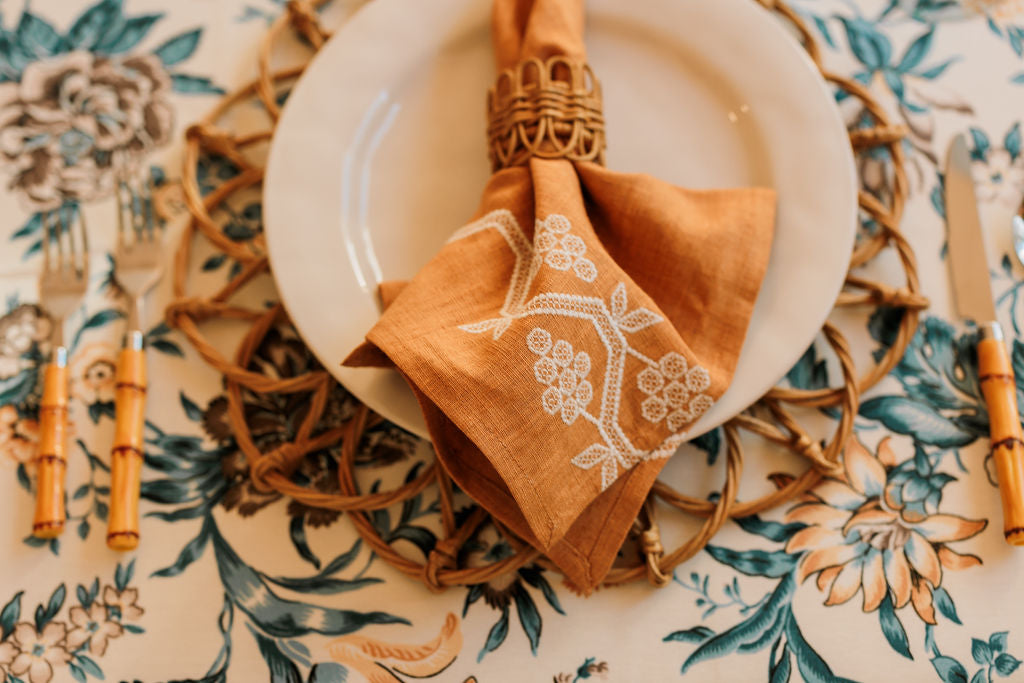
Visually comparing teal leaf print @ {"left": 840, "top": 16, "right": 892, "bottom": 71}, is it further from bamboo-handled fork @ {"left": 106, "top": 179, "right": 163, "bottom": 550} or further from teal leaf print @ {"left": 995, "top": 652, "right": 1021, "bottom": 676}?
bamboo-handled fork @ {"left": 106, "top": 179, "right": 163, "bottom": 550}

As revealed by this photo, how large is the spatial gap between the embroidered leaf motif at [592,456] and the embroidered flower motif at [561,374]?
0.09 feet

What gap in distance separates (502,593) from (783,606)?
216mm

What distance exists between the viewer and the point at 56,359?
68 cm

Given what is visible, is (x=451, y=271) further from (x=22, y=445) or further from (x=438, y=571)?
(x=22, y=445)

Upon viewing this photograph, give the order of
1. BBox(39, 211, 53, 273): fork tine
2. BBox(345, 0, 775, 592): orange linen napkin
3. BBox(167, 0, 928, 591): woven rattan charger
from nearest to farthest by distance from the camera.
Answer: BBox(345, 0, 775, 592): orange linen napkin
BBox(167, 0, 928, 591): woven rattan charger
BBox(39, 211, 53, 273): fork tine

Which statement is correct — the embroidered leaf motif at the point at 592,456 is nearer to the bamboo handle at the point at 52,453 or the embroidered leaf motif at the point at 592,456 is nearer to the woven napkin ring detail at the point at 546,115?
the woven napkin ring detail at the point at 546,115

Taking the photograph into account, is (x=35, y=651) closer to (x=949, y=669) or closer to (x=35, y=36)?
(x=35, y=36)

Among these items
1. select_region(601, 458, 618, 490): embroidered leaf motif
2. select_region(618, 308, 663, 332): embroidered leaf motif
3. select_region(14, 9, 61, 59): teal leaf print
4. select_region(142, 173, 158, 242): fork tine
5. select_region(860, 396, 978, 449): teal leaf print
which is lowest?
select_region(860, 396, 978, 449): teal leaf print

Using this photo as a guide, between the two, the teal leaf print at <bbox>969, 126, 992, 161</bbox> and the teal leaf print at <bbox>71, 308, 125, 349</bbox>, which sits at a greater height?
the teal leaf print at <bbox>969, 126, 992, 161</bbox>

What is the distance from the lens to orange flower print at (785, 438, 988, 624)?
620 mm

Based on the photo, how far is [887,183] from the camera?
714 millimetres

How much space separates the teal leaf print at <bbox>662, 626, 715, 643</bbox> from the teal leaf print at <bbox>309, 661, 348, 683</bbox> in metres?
0.25

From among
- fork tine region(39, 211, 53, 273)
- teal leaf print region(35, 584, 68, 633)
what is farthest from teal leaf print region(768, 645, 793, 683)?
fork tine region(39, 211, 53, 273)

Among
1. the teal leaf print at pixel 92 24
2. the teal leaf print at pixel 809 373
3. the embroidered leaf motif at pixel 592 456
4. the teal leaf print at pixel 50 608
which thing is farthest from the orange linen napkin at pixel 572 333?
the teal leaf print at pixel 92 24
